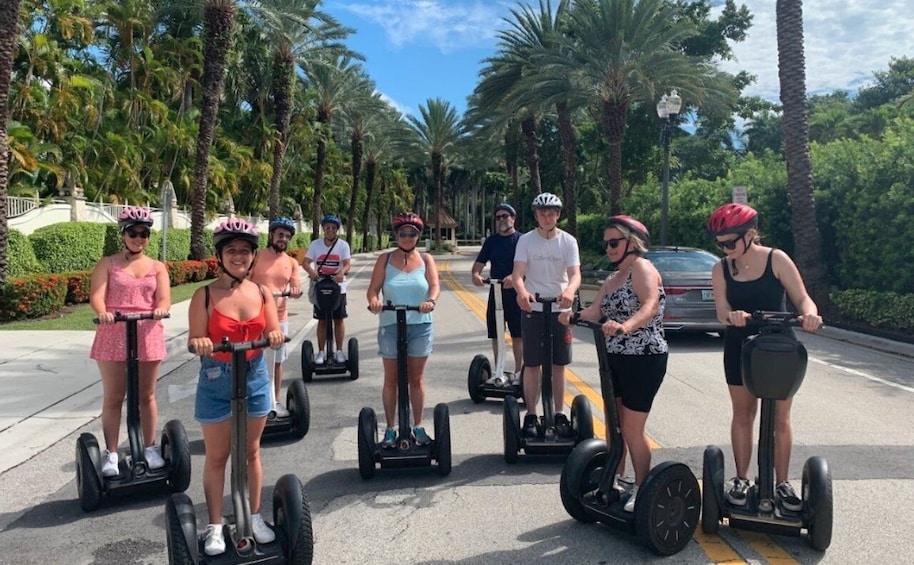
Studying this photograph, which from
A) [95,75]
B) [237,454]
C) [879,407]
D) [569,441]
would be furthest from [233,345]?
[95,75]

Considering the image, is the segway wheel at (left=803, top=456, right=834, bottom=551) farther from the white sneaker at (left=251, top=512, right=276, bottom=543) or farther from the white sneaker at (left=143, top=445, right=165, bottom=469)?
the white sneaker at (left=143, top=445, right=165, bottom=469)

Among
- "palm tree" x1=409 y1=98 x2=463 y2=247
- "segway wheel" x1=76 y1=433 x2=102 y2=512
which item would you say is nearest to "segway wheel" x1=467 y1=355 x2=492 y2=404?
"segway wheel" x1=76 y1=433 x2=102 y2=512

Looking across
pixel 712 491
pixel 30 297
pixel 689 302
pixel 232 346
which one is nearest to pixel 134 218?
pixel 232 346

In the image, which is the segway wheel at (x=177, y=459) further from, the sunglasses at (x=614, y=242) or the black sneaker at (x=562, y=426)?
the sunglasses at (x=614, y=242)

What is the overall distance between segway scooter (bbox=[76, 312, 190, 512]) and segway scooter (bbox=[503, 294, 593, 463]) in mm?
2264

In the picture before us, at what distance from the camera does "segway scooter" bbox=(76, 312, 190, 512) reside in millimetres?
4602

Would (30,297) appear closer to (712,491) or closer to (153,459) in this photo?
(153,459)

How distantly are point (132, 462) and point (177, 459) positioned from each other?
0.29 meters

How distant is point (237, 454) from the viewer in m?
3.50

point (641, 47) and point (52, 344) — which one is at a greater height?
point (641, 47)

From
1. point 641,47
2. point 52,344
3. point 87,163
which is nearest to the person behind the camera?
point 52,344

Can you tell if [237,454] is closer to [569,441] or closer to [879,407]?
[569,441]

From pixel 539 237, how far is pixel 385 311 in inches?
56.6

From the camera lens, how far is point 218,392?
11.8ft
